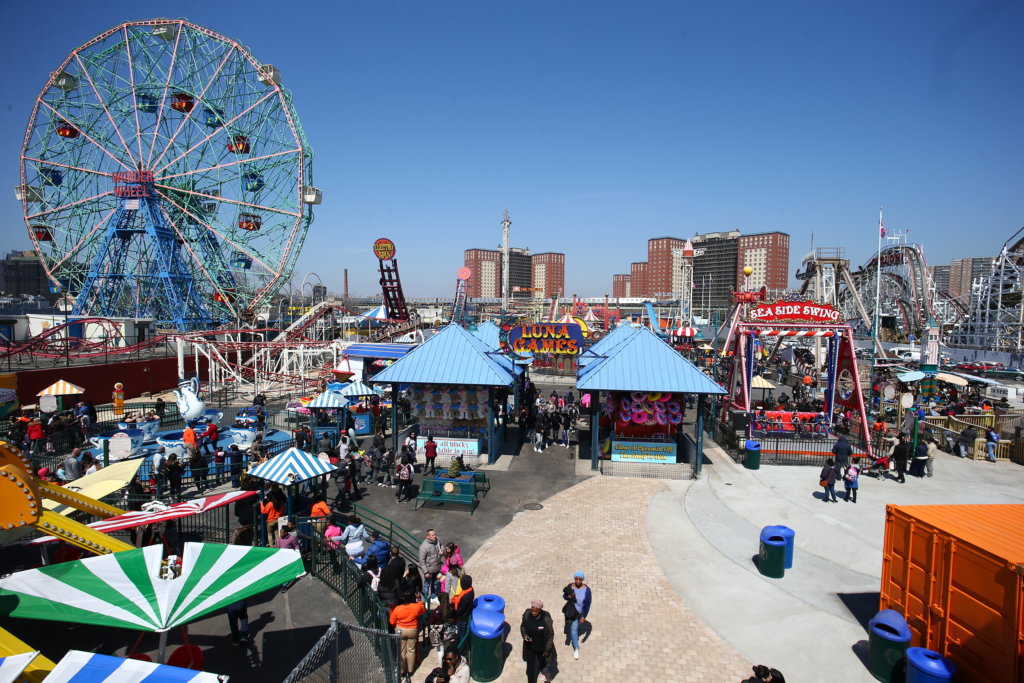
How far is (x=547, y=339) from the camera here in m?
22.6

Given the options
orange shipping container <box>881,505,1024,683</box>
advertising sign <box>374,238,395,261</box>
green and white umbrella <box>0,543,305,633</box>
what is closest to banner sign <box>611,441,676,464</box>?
orange shipping container <box>881,505,1024,683</box>

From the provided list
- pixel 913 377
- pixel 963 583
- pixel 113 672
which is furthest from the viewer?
pixel 913 377

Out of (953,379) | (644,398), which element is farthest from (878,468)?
(953,379)

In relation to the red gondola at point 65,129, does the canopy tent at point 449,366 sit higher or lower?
lower

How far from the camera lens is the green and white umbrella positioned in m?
5.53

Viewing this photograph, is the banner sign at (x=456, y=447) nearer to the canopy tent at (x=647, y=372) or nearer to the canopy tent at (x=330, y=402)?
the canopy tent at (x=330, y=402)

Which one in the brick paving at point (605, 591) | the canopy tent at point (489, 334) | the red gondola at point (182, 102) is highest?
the red gondola at point (182, 102)

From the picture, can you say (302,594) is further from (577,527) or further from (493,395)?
(493,395)

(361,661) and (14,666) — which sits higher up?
(14,666)

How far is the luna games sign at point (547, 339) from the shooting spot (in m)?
22.3

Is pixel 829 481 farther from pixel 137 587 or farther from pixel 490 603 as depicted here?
pixel 137 587

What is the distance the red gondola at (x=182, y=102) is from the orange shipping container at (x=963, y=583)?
4830 cm

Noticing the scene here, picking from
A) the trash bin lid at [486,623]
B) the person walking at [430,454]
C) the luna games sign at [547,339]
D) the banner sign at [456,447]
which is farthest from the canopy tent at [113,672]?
the luna games sign at [547,339]

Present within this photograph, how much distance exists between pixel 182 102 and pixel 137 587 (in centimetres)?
4488
